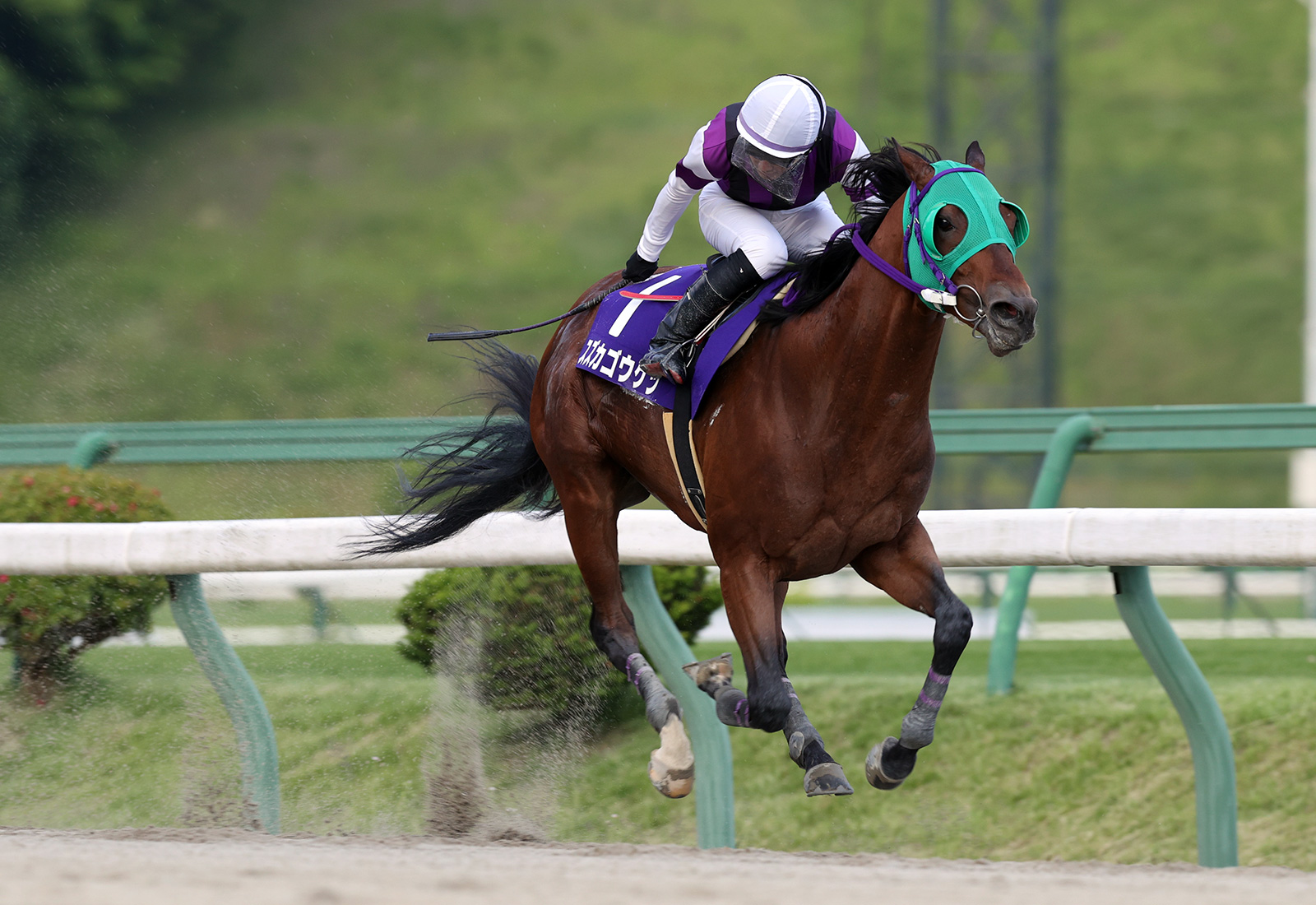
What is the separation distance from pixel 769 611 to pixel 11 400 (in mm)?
27306

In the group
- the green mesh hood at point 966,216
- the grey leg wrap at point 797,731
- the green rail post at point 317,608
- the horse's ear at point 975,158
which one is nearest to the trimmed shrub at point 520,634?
the green rail post at point 317,608

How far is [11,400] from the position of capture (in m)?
27.6

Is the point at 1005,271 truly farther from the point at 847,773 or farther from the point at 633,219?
the point at 633,219

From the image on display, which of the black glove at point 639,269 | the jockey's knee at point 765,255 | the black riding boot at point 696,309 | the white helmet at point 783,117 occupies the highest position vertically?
the white helmet at point 783,117

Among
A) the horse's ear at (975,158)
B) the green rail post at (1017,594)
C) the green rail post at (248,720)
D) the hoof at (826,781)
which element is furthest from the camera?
the green rail post at (1017,594)

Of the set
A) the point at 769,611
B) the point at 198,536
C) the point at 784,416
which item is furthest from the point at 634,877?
the point at 198,536

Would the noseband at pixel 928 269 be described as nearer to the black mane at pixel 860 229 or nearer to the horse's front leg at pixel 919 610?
the black mane at pixel 860 229

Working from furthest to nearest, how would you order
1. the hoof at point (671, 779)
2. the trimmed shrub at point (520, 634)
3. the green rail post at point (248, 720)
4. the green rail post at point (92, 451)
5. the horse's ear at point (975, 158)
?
the green rail post at point (92, 451) → the trimmed shrub at point (520, 634) → the green rail post at point (248, 720) → the hoof at point (671, 779) → the horse's ear at point (975, 158)

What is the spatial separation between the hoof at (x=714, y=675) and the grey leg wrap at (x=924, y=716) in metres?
0.47

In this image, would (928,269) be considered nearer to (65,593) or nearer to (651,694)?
(651,694)

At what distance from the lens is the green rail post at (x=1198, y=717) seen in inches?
143

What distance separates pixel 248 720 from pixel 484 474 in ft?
3.26

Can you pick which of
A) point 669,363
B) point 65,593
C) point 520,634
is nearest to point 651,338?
point 669,363

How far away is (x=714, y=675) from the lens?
143 inches
